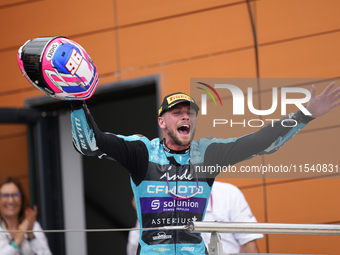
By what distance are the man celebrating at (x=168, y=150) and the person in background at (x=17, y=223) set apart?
4.53 feet

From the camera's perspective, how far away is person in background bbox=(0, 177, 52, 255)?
10.5 ft

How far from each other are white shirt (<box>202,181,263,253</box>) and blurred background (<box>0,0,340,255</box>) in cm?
51

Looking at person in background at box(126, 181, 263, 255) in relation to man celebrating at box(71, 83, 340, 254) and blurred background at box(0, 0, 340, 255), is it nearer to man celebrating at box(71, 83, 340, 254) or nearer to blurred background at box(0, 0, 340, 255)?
blurred background at box(0, 0, 340, 255)

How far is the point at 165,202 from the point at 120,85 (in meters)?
2.09

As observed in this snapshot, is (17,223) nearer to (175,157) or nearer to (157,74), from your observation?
(175,157)

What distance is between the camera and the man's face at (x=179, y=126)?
241cm

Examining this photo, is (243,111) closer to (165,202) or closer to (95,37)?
(165,202)

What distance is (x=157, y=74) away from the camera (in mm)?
4031

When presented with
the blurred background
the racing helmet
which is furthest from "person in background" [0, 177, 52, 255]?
the racing helmet

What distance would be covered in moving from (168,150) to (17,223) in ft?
5.56

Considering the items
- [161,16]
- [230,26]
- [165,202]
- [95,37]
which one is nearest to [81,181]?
[95,37]

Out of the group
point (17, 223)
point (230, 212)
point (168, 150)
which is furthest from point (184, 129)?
point (17, 223)

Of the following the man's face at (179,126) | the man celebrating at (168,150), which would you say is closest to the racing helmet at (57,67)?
the man celebrating at (168,150)

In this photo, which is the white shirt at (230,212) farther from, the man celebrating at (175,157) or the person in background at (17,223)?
the person in background at (17,223)
